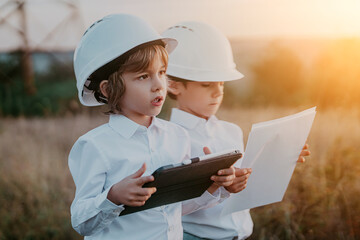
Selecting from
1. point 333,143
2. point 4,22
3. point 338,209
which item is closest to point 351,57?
point 333,143

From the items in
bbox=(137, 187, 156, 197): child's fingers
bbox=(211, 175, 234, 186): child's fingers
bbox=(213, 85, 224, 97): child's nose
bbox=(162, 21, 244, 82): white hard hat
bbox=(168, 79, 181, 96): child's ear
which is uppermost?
bbox=(162, 21, 244, 82): white hard hat

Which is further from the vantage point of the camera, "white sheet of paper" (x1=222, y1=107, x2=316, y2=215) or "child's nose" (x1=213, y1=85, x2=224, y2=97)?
"child's nose" (x1=213, y1=85, x2=224, y2=97)

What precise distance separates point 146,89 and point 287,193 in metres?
2.53

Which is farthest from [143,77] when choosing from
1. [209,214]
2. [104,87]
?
[209,214]

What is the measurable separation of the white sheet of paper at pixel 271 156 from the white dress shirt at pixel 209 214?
163 millimetres

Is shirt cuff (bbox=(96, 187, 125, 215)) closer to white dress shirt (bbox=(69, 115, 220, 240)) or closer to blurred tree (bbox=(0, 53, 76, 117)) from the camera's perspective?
white dress shirt (bbox=(69, 115, 220, 240))

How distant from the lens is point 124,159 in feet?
5.58

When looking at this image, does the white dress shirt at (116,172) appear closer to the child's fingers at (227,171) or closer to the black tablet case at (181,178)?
the black tablet case at (181,178)

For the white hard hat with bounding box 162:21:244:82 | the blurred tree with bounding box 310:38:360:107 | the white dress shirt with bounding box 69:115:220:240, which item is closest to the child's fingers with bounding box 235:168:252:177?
the white dress shirt with bounding box 69:115:220:240

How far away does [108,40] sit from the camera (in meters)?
1.70

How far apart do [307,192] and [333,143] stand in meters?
0.94

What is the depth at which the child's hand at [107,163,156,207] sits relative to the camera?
59.2 inches

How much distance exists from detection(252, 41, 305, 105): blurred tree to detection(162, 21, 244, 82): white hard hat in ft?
21.7

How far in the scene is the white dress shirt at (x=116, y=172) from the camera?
5.38 ft
